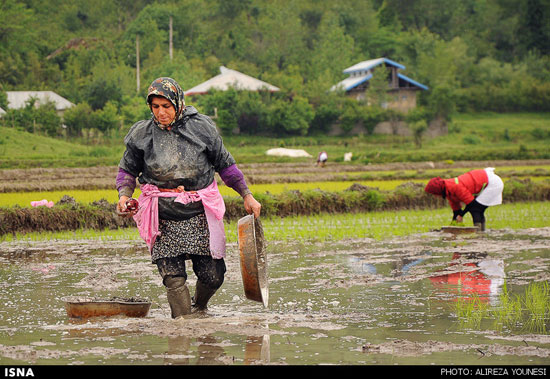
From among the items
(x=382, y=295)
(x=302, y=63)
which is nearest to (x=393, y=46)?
(x=302, y=63)

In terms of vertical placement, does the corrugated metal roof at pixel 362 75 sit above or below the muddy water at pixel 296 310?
above

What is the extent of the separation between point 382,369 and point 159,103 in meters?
2.63

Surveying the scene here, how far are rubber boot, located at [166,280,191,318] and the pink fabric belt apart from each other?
12.7 inches

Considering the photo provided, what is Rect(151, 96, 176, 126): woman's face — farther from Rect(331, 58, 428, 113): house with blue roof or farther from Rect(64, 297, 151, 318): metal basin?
Rect(331, 58, 428, 113): house with blue roof

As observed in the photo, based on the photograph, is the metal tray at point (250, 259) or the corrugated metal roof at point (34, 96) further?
the corrugated metal roof at point (34, 96)

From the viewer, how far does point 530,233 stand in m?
12.8

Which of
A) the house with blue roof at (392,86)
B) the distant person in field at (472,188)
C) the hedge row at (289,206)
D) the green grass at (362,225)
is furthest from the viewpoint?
the house with blue roof at (392,86)

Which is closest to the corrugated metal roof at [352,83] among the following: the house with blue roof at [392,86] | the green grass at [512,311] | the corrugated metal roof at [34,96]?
the house with blue roof at [392,86]

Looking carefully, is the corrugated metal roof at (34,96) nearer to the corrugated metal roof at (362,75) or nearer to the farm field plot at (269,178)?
the corrugated metal roof at (362,75)

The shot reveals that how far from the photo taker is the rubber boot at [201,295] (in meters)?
6.27

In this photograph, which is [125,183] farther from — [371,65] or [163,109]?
[371,65]

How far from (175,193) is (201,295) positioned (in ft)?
2.65

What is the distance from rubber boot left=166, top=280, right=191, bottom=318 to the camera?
604 centimetres

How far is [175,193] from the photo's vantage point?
239 inches
